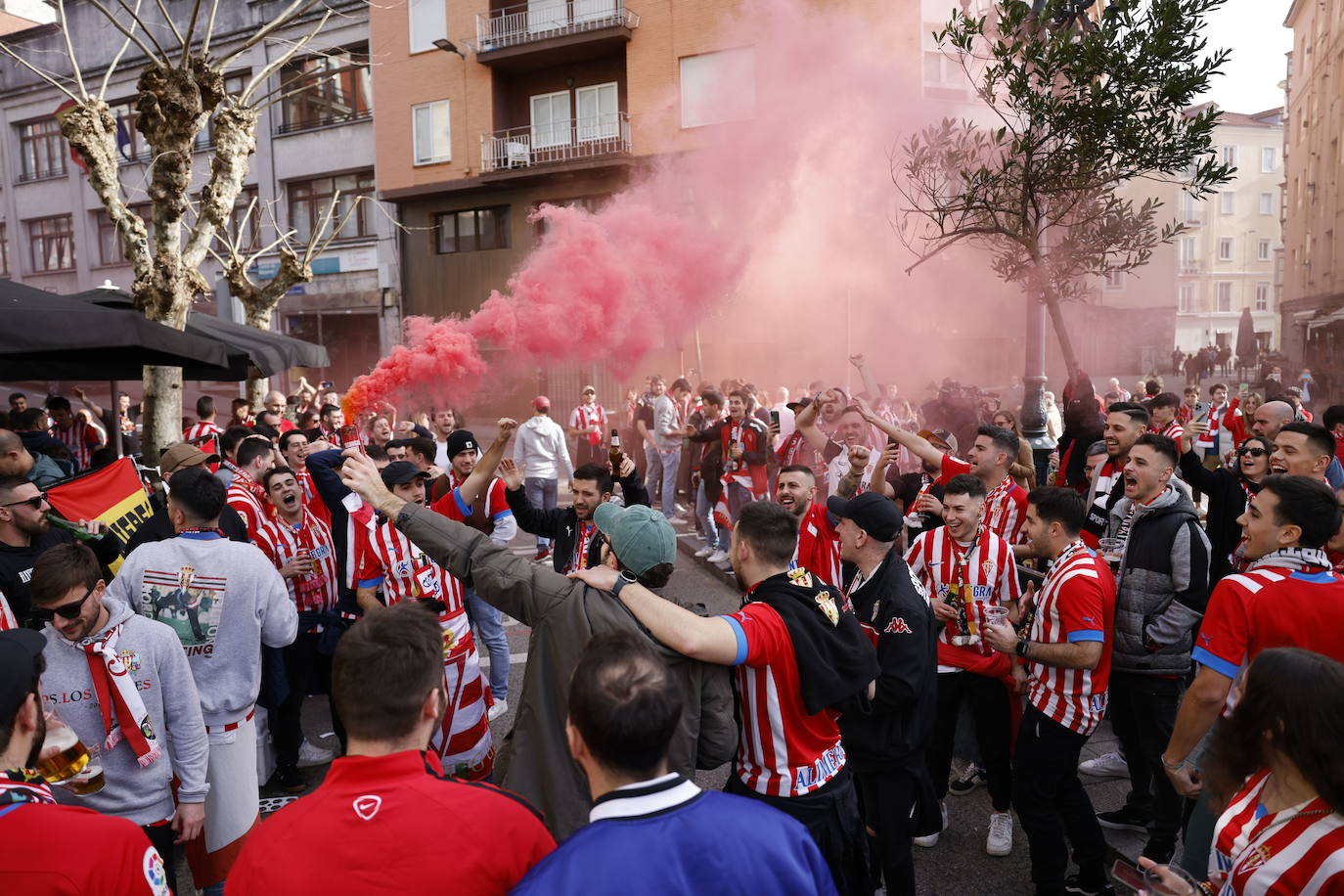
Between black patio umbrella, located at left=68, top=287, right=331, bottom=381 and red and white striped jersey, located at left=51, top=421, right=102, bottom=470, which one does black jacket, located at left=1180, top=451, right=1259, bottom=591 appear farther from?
red and white striped jersey, located at left=51, top=421, right=102, bottom=470

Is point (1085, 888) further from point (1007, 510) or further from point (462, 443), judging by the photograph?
point (462, 443)

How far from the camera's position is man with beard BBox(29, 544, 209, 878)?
273 centimetres

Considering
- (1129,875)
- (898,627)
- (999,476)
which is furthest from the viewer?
(999,476)

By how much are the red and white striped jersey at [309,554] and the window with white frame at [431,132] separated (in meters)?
20.6

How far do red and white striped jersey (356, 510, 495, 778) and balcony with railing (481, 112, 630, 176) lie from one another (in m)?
18.3

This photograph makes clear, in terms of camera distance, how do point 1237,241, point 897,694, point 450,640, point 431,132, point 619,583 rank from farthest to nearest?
point 1237,241, point 431,132, point 450,640, point 897,694, point 619,583

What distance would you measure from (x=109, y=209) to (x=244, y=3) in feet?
66.3

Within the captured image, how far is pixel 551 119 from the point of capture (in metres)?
23.0

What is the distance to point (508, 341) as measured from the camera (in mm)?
18250

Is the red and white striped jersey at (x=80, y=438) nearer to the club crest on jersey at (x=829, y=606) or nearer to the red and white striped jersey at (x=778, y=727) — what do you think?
the red and white striped jersey at (x=778, y=727)

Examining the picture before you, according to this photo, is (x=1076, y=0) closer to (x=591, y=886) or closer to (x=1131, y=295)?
(x=591, y=886)

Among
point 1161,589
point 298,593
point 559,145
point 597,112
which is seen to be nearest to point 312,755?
point 298,593

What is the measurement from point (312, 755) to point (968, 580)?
4081 mm

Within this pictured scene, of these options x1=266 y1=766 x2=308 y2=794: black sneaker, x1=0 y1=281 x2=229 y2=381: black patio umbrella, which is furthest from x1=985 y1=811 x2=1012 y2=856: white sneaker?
x1=0 y1=281 x2=229 y2=381: black patio umbrella
